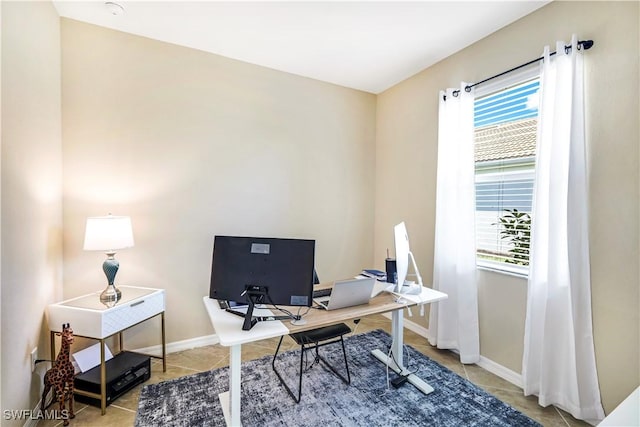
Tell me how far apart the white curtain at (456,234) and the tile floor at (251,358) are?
0.42 feet

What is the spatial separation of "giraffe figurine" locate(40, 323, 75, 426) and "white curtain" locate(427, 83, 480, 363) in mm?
2806

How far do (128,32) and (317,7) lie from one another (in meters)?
1.60

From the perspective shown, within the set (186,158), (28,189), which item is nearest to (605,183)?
(186,158)

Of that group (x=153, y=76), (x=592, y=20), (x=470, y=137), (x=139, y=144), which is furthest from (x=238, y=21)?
(x=592, y=20)

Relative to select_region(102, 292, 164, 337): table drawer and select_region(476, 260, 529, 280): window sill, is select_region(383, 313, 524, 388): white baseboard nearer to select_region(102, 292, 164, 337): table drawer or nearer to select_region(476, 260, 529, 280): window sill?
select_region(476, 260, 529, 280): window sill

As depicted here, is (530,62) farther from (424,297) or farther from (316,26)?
(424,297)

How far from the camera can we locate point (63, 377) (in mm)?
1804

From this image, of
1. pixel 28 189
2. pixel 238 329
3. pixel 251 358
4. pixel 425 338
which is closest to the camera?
pixel 238 329

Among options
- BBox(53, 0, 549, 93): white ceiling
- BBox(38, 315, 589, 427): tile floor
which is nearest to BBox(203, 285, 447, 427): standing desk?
BBox(38, 315, 589, 427): tile floor

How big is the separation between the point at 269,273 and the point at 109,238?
1.27 metres

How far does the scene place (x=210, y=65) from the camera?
2760 millimetres

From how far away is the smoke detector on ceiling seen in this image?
209cm

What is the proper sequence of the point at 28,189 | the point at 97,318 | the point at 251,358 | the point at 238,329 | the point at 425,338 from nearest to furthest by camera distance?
the point at 238,329 < the point at 28,189 < the point at 97,318 < the point at 251,358 < the point at 425,338

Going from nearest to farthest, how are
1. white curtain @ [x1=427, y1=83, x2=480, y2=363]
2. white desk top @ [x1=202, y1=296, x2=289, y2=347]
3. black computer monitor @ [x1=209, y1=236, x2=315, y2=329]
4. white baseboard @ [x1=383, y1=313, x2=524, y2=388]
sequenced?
1. white desk top @ [x1=202, y1=296, x2=289, y2=347]
2. black computer monitor @ [x1=209, y1=236, x2=315, y2=329]
3. white baseboard @ [x1=383, y1=313, x2=524, y2=388]
4. white curtain @ [x1=427, y1=83, x2=480, y2=363]
